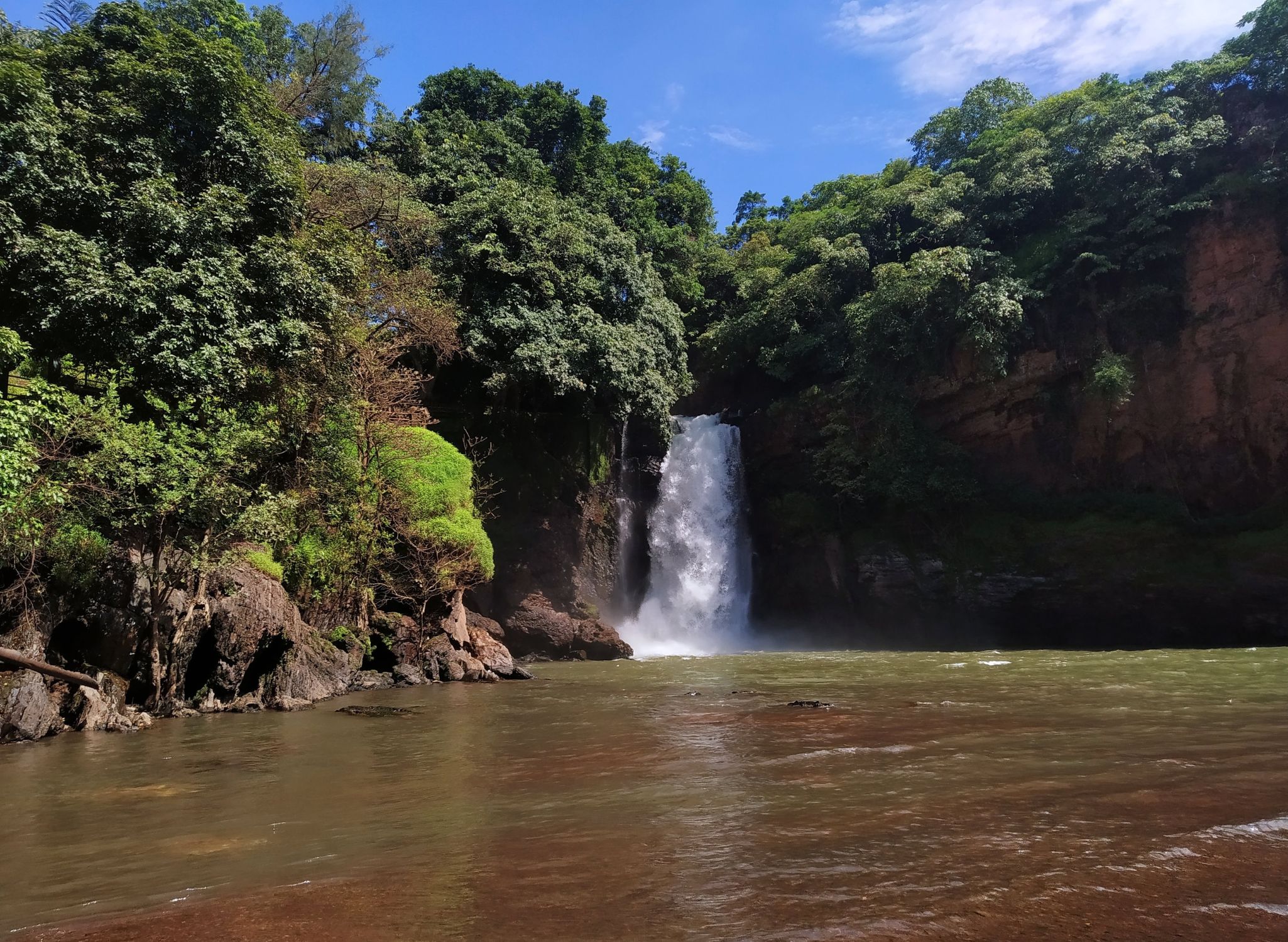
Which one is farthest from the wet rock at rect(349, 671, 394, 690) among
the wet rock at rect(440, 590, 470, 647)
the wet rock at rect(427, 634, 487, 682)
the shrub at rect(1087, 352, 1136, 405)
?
the shrub at rect(1087, 352, 1136, 405)

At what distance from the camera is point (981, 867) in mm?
3205

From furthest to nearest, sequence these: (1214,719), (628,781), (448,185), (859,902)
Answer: (448,185) → (1214,719) → (628,781) → (859,902)

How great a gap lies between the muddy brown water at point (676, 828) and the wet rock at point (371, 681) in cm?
464

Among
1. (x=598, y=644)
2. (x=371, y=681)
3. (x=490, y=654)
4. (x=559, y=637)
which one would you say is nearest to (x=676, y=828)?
(x=371, y=681)

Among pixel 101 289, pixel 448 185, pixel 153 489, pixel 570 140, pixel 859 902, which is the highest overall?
pixel 570 140

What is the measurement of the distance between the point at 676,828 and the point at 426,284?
1778 centimetres

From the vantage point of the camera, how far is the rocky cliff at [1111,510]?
840 inches

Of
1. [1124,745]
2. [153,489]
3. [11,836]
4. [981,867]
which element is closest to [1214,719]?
[1124,745]

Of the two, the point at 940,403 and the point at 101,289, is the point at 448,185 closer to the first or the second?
the point at 101,289

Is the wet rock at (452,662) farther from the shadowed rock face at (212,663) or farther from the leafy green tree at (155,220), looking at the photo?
the leafy green tree at (155,220)

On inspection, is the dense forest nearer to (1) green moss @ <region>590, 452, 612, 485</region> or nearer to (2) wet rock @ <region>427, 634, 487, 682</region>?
(2) wet rock @ <region>427, 634, 487, 682</region>

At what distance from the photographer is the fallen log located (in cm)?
755

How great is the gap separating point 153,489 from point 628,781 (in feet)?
24.1

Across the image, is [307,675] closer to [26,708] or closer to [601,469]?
[26,708]
